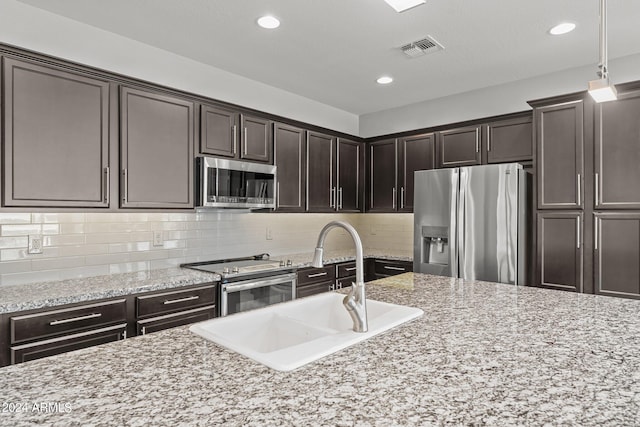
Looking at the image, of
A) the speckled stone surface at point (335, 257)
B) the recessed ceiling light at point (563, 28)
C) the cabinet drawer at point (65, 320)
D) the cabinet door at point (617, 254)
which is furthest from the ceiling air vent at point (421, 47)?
the cabinet drawer at point (65, 320)

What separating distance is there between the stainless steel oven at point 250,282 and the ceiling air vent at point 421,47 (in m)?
2.04

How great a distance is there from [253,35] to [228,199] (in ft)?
4.23

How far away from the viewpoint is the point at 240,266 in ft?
10.3

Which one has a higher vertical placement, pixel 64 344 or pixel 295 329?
pixel 295 329

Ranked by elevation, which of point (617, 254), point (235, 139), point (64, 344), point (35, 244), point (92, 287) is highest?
point (235, 139)

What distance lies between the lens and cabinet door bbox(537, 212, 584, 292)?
289 centimetres

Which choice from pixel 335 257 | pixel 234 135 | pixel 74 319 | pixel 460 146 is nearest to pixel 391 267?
pixel 335 257

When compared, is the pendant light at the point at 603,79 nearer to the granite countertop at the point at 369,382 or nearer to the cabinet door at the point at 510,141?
the granite countertop at the point at 369,382

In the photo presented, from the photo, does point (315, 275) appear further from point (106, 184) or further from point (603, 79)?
point (603, 79)

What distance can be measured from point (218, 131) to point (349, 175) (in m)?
1.80

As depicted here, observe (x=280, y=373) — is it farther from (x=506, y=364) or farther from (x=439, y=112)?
(x=439, y=112)

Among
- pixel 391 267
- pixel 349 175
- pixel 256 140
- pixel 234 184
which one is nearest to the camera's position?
pixel 234 184

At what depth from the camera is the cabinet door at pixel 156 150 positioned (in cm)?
262

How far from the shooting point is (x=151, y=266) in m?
3.04
